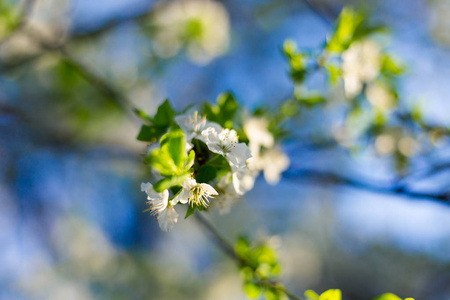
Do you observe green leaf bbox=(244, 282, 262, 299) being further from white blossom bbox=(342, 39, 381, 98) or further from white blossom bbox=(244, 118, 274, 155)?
white blossom bbox=(342, 39, 381, 98)

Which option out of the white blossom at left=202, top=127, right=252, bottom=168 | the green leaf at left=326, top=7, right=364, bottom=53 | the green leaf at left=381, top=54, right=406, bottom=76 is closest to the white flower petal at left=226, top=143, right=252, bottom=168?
→ the white blossom at left=202, top=127, right=252, bottom=168

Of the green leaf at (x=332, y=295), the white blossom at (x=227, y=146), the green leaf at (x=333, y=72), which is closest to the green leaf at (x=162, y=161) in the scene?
the white blossom at (x=227, y=146)

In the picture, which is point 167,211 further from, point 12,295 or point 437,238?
point 437,238

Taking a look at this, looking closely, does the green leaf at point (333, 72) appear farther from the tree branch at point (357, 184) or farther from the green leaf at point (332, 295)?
the green leaf at point (332, 295)

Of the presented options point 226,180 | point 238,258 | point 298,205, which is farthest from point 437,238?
point 226,180

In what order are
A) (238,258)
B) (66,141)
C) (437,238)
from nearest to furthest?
1. (238,258)
2. (66,141)
3. (437,238)
